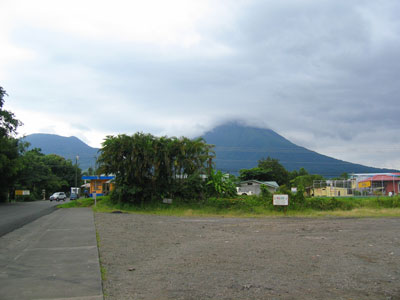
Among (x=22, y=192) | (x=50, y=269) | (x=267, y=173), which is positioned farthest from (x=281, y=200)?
(x=267, y=173)

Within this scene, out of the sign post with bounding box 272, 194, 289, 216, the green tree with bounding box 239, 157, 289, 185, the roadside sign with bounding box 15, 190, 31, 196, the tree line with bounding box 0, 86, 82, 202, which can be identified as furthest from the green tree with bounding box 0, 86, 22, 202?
the green tree with bounding box 239, 157, 289, 185

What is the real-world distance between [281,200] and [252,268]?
19379 millimetres

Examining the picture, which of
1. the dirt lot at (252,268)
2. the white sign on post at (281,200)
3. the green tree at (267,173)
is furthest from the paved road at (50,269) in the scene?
the green tree at (267,173)

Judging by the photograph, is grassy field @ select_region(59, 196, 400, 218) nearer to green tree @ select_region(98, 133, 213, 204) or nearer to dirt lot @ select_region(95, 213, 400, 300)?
green tree @ select_region(98, 133, 213, 204)

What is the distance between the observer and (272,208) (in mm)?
27828

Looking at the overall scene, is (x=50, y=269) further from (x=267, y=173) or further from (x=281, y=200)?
(x=267, y=173)

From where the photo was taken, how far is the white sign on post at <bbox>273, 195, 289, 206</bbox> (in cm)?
2623

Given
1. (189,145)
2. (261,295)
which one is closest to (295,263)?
(261,295)

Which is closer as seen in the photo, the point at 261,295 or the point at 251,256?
the point at 261,295

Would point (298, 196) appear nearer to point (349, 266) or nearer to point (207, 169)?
point (207, 169)

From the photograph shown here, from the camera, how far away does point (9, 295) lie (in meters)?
5.64

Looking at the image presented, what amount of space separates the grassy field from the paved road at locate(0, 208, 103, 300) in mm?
16392

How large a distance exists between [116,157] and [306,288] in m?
27.1

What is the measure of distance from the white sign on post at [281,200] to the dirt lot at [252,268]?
13.9 m
